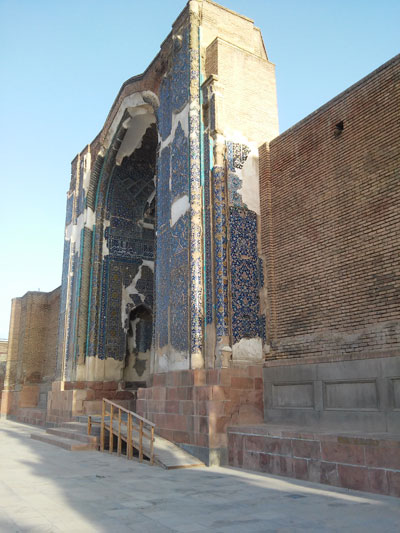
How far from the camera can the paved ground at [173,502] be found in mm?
3762

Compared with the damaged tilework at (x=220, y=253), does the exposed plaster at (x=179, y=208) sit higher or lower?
higher

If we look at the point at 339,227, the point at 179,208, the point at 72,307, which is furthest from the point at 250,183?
the point at 72,307

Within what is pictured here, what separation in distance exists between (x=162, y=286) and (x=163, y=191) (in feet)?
6.18

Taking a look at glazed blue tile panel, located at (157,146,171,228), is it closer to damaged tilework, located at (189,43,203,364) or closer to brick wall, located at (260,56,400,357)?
damaged tilework, located at (189,43,203,364)

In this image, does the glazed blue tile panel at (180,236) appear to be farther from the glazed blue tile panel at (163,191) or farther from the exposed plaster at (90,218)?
the exposed plaster at (90,218)

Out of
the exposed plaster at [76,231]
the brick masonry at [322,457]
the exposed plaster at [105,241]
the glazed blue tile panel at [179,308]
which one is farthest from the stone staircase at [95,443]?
the exposed plaster at [76,231]

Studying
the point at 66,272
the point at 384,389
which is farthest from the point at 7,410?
the point at 384,389

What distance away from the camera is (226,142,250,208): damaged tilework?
830cm

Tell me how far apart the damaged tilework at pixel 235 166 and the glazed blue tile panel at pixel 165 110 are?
5.68 ft

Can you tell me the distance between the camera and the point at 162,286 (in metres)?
9.03

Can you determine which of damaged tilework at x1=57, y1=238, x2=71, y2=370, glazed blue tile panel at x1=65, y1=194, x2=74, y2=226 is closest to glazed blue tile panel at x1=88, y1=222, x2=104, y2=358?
damaged tilework at x1=57, y1=238, x2=71, y2=370

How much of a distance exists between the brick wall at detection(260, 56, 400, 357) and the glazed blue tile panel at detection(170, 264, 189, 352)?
1.35 m

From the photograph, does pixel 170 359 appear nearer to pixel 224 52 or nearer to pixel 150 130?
pixel 224 52

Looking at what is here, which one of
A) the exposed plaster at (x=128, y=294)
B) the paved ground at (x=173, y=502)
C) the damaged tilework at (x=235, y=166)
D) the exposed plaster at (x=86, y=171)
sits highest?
the exposed plaster at (x=86, y=171)
